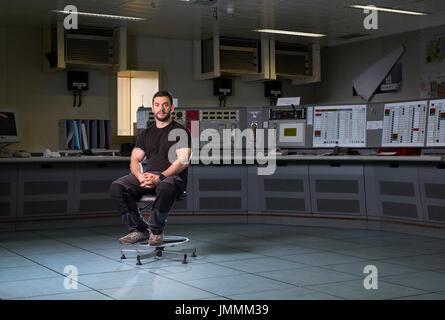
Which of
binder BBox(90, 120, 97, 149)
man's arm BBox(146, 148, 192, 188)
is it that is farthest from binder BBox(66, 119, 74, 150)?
man's arm BBox(146, 148, 192, 188)

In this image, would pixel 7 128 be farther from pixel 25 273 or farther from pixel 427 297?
pixel 427 297

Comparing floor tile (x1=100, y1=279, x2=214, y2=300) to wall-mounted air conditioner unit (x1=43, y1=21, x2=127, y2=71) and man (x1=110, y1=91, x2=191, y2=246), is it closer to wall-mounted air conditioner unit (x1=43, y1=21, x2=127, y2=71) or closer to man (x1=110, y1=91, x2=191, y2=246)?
man (x1=110, y1=91, x2=191, y2=246)

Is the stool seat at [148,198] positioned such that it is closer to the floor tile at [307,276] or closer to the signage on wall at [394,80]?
the floor tile at [307,276]

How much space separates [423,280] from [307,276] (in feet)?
2.37

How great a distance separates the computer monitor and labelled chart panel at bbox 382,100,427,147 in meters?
3.80

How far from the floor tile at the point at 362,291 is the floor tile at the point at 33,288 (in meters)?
1.43

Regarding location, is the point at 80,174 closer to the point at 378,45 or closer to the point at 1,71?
the point at 1,71

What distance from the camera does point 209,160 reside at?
688 cm

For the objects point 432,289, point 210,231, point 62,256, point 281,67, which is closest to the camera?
point 432,289

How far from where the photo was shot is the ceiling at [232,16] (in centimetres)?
681

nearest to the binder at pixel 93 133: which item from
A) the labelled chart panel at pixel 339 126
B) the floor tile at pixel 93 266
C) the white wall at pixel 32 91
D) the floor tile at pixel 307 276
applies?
the white wall at pixel 32 91

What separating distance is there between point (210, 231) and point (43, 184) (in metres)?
1.80
